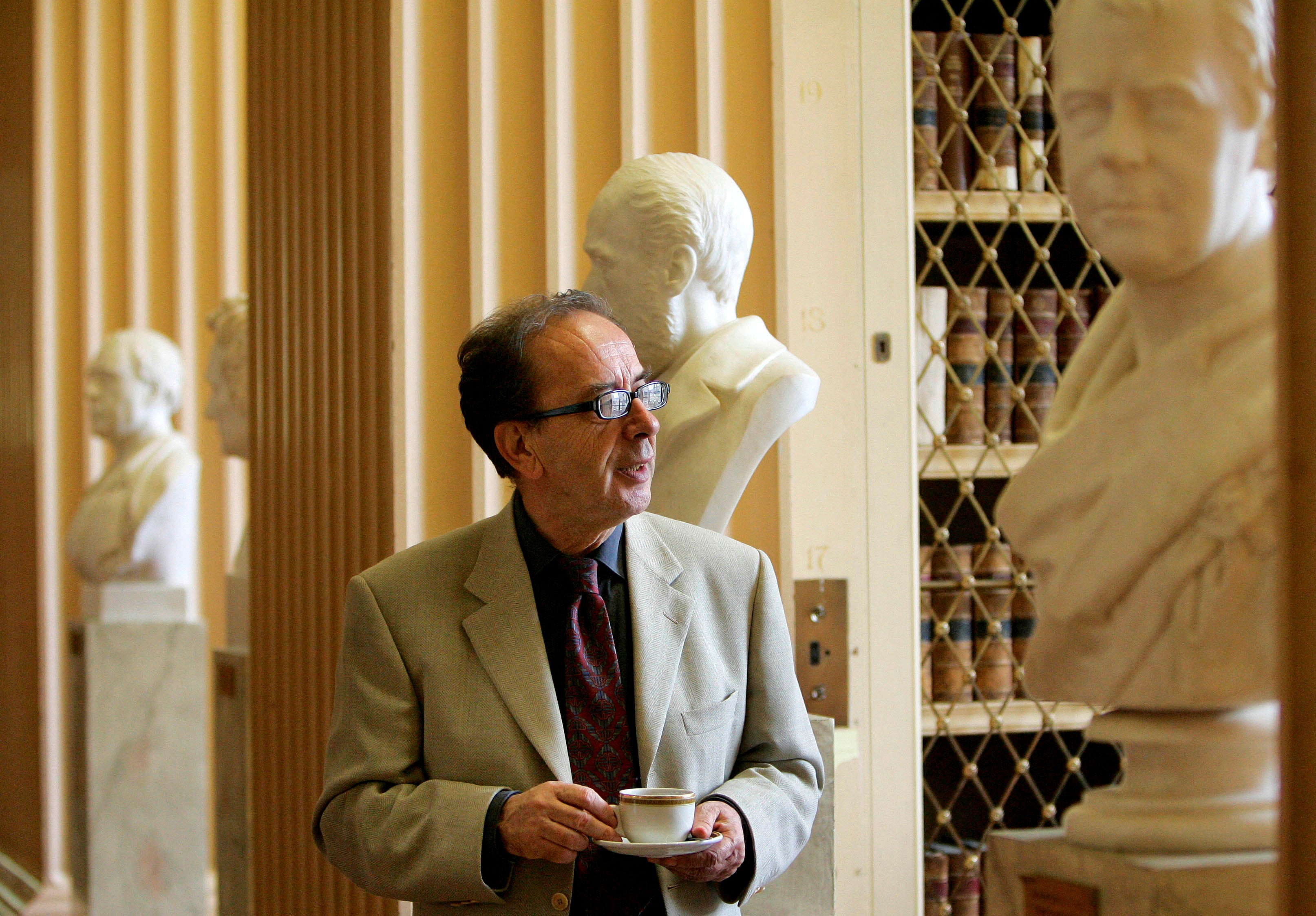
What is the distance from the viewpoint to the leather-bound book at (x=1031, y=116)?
3.83m

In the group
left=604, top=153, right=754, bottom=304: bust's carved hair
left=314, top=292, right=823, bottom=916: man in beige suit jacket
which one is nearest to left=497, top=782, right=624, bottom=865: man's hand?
left=314, top=292, right=823, bottom=916: man in beige suit jacket

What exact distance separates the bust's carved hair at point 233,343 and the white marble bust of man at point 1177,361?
3.85 m

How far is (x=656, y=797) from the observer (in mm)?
1690

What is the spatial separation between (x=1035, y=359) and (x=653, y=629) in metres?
2.19

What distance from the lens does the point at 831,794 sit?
2.64 m

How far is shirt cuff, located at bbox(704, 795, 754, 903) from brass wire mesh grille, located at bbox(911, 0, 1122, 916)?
76.1 inches

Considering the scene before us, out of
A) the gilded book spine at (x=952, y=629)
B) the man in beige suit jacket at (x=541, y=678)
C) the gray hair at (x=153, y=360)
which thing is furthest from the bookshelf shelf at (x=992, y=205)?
the gray hair at (x=153, y=360)

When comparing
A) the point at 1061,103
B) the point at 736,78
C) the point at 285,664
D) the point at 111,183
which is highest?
the point at 111,183

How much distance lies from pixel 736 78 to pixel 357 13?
0.92 meters

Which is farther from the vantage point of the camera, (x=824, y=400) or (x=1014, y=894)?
(x=824, y=400)

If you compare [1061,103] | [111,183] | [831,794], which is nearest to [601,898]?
[831,794]

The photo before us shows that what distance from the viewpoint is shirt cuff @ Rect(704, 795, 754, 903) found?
1.85 m

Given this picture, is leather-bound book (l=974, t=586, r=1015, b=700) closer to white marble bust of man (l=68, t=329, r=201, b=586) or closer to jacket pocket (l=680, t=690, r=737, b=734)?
jacket pocket (l=680, t=690, r=737, b=734)

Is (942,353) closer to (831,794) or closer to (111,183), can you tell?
(831,794)
